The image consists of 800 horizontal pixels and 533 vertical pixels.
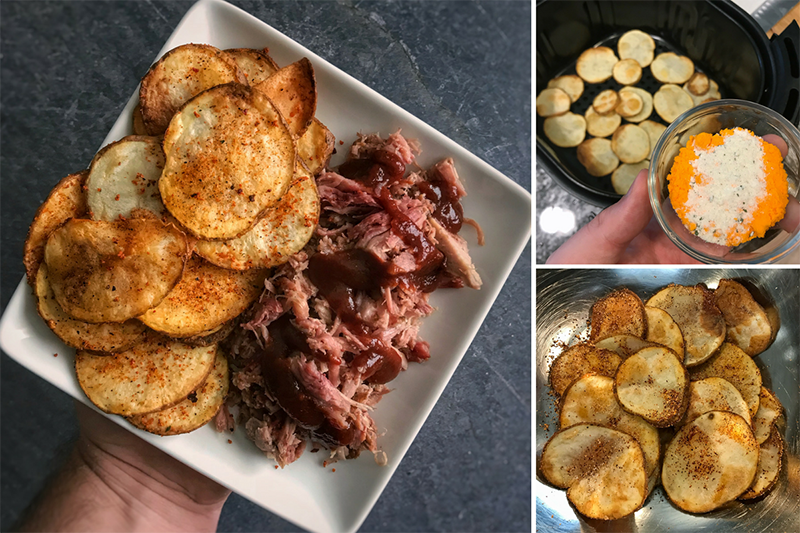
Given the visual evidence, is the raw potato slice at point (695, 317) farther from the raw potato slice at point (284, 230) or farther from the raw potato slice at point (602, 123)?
the raw potato slice at point (284, 230)

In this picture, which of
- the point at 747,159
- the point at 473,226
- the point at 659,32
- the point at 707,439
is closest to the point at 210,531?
the point at 473,226

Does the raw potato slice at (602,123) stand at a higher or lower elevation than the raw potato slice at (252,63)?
lower

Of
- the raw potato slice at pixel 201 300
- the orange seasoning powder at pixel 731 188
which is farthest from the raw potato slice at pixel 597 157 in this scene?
the raw potato slice at pixel 201 300

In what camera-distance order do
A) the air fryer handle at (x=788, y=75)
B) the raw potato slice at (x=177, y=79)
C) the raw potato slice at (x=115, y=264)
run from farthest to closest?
the air fryer handle at (x=788, y=75)
the raw potato slice at (x=177, y=79)
the raw potato slice at (x=115, y=264)

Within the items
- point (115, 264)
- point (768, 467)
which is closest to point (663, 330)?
point (768, 467)

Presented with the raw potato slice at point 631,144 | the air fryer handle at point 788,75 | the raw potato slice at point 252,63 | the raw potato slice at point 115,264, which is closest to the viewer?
the raw potato slice at point 115,264

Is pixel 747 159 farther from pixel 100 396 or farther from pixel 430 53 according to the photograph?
pixel 100 396

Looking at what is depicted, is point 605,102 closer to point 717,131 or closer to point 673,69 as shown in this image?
point 673,69
